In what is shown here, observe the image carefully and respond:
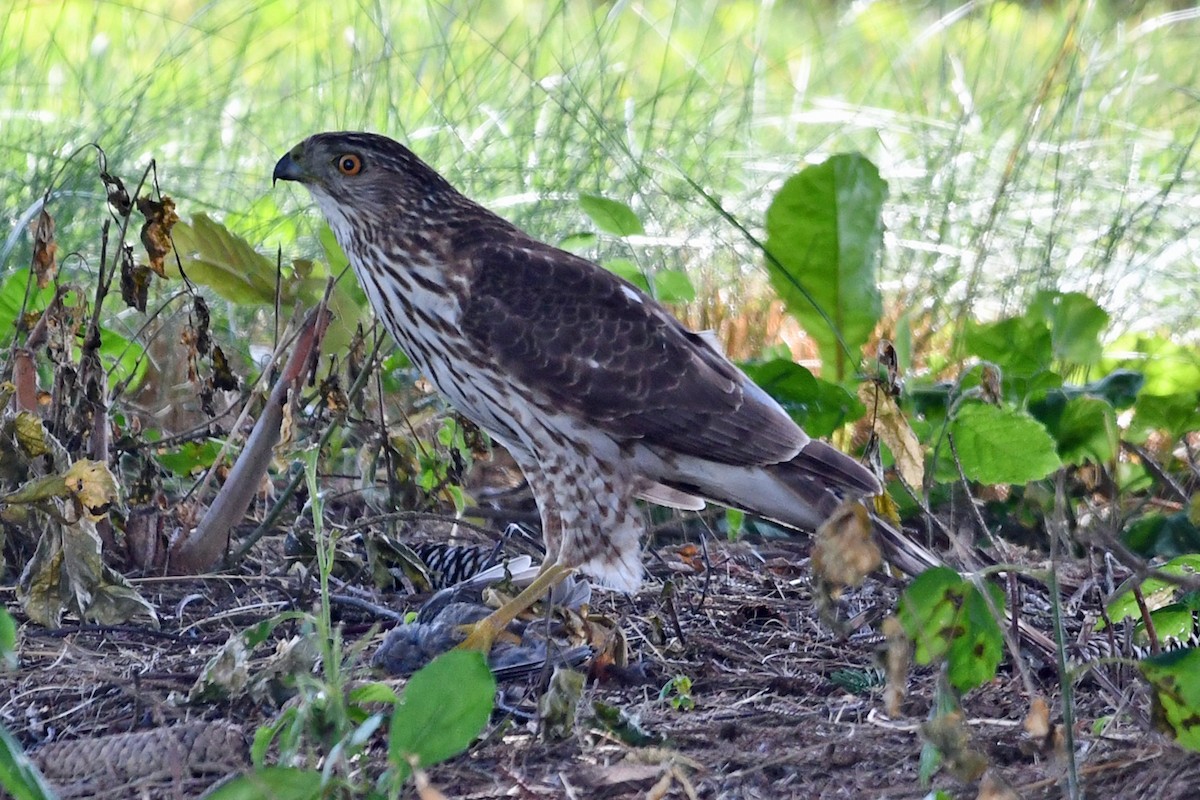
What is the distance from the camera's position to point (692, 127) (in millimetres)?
6402

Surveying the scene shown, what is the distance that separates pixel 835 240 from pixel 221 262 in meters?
1.67

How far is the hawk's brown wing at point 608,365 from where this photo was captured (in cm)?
334

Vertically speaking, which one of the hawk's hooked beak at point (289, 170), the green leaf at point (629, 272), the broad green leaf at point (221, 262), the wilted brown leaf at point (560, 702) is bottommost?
the wilted brown leaf at point (560, 702)

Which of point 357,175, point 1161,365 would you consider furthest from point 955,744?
point 1161,365

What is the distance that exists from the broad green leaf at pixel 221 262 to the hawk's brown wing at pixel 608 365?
57 centimetres

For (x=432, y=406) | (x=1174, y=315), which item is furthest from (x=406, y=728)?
(x=1174, y=315)

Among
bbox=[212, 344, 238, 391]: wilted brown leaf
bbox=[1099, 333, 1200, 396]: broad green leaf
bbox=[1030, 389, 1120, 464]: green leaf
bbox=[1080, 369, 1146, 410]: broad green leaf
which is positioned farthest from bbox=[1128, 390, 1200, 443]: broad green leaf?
bbox=[212, 344, 238, 391]: wilted brown leaf

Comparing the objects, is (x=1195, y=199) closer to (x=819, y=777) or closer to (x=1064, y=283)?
(x=1064, y=283)

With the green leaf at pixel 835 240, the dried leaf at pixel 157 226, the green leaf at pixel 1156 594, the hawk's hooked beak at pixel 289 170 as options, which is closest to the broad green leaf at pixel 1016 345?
the green leaf at pixel 835 240

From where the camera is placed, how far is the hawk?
3.34 m

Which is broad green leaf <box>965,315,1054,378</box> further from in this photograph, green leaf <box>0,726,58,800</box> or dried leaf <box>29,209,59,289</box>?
green leaf <box>0,726,58,800</box>

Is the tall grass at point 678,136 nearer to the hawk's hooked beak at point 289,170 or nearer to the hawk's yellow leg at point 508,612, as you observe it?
the hawk's hooked beak at point 289,170

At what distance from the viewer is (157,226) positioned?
9.64 feet

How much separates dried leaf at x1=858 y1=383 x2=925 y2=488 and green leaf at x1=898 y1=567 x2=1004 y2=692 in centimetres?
96
